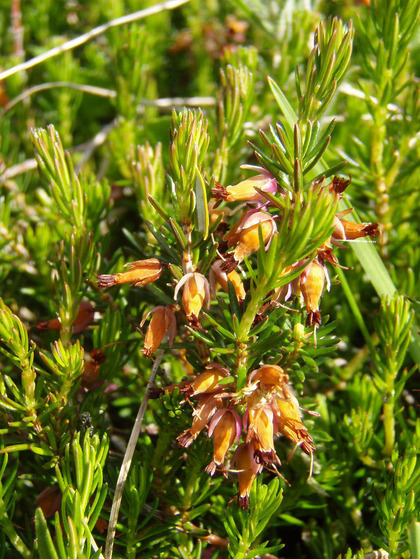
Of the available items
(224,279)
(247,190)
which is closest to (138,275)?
(224,279)

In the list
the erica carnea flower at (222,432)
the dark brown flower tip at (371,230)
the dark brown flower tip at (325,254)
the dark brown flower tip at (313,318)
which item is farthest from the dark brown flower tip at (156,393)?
the dark brown flower tip at (371,230)

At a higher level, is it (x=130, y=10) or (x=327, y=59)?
(x=130, y=10)

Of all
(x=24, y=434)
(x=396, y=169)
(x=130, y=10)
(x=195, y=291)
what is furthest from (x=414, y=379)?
(x=130, y=10)

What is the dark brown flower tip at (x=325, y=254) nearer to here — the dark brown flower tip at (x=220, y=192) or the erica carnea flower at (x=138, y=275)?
the dark brown flower tip at (x=220, y=192)

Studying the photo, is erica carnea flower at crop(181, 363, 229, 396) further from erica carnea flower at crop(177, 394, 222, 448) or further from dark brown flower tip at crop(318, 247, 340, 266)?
dark brown flower tip at crop(318, 247, 340, 266)

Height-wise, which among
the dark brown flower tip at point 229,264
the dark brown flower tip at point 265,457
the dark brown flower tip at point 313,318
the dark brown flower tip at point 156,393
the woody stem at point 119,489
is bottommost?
the woody stem at point 119,489

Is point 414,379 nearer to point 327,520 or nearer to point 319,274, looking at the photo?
point 327,520

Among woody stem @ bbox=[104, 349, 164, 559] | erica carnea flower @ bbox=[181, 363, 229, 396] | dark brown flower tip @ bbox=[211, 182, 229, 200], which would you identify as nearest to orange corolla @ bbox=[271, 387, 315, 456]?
erica carnea flower @ bbox=[181, 363, 229, 396]
